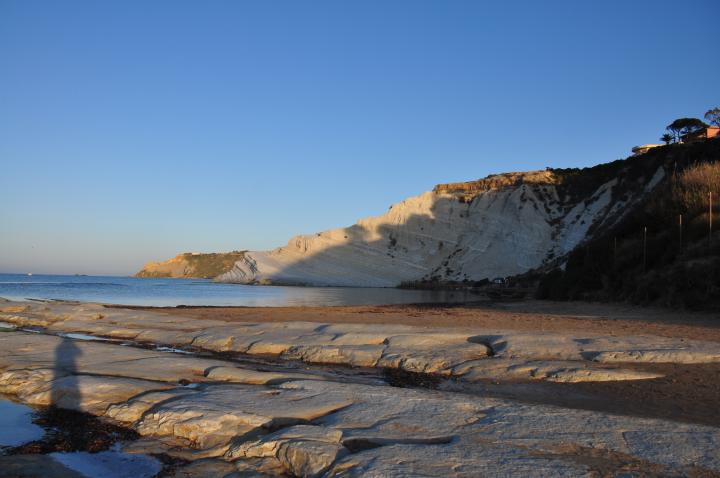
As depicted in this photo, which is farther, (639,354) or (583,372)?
(639,354)

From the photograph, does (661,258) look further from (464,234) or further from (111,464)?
(464,234)

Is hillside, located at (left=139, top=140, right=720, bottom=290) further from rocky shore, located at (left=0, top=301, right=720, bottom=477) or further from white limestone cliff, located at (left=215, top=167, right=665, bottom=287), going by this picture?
rocky shore, located at (left=0, top=301, right=720, bottom=477)

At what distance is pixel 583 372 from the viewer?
21.6ft

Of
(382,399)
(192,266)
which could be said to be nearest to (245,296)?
(382,399)

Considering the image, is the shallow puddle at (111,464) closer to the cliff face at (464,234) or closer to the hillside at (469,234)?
the hillside at (469,234)

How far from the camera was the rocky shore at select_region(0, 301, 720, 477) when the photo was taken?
3631 millimetres

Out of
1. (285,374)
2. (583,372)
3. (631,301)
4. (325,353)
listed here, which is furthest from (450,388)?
(631,301)

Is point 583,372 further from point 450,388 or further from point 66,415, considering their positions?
point 66,415

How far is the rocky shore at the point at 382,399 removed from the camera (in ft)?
11.9

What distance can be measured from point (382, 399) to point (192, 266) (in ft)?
470

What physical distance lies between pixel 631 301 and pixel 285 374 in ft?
44.1

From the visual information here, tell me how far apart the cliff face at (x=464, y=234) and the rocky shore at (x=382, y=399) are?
36.9 meters

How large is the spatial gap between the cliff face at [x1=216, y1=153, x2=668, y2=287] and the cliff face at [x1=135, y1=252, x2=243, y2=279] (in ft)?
249

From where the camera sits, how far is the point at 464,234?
54000mm
